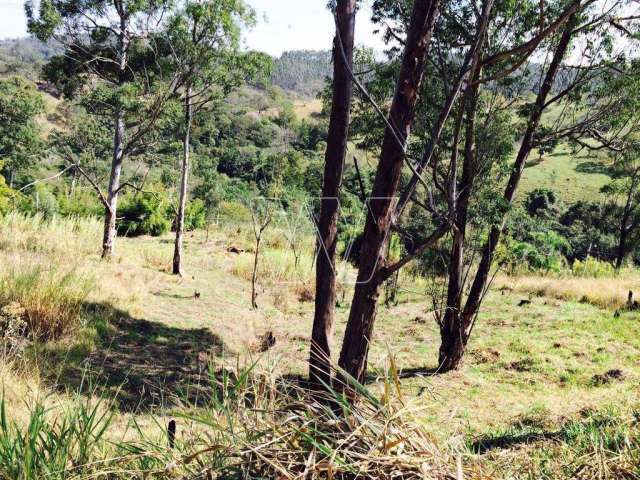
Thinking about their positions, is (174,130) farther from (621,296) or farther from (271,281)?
(621,296)

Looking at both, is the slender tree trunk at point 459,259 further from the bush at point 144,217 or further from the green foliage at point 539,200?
the green foliage at point 539,200

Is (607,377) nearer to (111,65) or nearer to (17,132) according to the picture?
(111,65)

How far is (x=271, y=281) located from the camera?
36.6 ft

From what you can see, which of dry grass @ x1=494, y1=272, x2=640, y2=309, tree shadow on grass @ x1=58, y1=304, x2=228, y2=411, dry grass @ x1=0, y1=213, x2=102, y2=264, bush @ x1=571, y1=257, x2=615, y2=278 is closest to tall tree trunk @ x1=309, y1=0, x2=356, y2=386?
tree shadow on grass @ x1=58, y1=304, x2=228, y2=411

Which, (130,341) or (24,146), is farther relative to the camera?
(24,146)

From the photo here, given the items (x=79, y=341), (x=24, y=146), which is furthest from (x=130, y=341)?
(x=24, y=146)

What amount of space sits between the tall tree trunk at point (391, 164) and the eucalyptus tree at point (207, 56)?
26.5 ft

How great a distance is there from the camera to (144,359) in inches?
240

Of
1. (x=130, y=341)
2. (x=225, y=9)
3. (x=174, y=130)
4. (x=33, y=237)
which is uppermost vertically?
(x=225, y=9)

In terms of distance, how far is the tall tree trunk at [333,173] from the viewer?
3725 mm

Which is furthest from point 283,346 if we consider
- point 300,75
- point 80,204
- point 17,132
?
point 300,75

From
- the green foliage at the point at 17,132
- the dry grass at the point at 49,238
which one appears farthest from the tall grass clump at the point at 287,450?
the green foliage at the point at 17,132

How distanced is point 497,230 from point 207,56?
6.85 m

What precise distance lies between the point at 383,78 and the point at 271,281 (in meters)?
6.11
